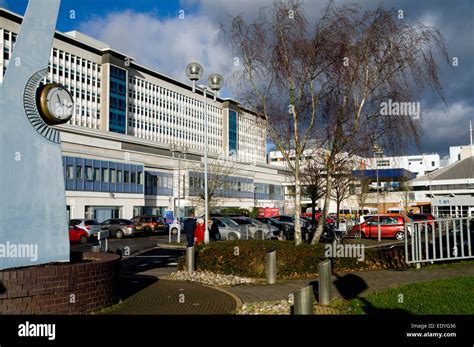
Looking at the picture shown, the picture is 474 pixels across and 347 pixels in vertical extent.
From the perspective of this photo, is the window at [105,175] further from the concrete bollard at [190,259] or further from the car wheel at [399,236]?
the concrete bollard at [190,259]

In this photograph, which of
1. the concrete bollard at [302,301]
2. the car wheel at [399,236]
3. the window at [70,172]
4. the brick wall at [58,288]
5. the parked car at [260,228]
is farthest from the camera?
the window at [70,172]

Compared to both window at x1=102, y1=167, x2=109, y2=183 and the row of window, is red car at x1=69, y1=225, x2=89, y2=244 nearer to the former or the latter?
the row of window

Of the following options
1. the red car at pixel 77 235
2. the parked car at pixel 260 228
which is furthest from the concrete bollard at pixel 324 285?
the red car at pixel 77 235

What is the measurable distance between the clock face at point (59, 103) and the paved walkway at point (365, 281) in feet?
16.9

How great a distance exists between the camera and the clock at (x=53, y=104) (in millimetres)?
8781

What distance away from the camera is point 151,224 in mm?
37844

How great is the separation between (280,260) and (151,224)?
2664cm

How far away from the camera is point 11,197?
8008 mm

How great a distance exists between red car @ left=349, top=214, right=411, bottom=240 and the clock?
22.7m

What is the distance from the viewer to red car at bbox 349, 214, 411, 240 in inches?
1141

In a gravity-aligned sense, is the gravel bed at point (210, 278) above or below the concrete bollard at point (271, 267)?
below

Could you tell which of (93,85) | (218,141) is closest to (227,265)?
(93,85)

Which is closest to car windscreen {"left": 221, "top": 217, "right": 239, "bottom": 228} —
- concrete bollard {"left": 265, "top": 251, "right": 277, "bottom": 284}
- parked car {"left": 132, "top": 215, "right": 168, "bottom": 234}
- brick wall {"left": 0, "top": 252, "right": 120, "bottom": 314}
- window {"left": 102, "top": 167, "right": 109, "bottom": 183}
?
parked car {"left": 132, "top": 215, "right": 168, "bottom": 234}

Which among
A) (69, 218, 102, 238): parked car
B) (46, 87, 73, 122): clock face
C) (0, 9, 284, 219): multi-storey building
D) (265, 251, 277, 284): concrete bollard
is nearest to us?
(46, 87, 73, 122): clock face
